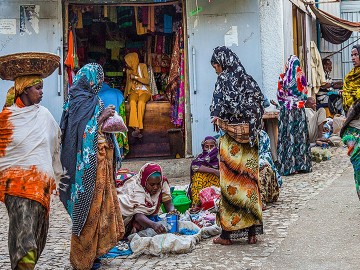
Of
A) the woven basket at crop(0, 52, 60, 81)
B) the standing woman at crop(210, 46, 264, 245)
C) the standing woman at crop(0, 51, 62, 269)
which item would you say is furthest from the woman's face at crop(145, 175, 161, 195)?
the woven basket at crop(0, 52, 60, 81)

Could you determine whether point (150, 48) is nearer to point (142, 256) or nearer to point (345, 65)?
point (142, 256)

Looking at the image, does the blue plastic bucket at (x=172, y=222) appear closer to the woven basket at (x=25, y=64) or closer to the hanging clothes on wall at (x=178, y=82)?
the woven basket at (x=25, y=64)

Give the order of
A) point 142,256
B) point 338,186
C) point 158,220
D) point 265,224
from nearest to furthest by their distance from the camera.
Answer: point 142,256
point 158,220
point 265,224
point 338,186

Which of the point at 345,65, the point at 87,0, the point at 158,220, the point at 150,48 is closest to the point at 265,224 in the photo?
the point at 158,220

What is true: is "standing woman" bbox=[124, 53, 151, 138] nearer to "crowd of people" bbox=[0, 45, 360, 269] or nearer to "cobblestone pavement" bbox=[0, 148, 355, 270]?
"cobblestone pavement" bbox=[0, 148, 355, 270]

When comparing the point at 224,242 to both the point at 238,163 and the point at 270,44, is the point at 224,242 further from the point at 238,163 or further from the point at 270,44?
the point at 270,44

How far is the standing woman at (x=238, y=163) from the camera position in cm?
682

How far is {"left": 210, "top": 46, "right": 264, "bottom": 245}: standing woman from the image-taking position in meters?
6.82

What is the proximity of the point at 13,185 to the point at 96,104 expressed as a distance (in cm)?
126

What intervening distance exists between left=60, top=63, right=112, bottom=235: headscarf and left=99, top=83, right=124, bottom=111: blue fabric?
638cm

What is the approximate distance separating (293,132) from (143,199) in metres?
5.66

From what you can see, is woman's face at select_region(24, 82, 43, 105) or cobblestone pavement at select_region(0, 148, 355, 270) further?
cobblestone pavement at select_region(0, 148, 355, 270)

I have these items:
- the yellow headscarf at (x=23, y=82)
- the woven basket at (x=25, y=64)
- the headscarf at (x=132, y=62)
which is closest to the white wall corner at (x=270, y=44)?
the headscarf at (x=132, y=62)

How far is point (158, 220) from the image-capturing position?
716 centimetres
